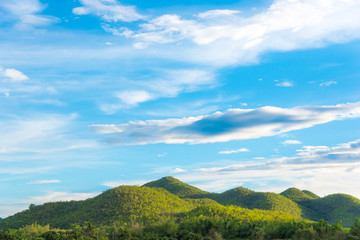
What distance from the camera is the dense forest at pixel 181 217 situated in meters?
38.8

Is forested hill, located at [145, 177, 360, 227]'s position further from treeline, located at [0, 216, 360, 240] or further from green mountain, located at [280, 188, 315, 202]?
treeline, located at [0, 216, 360, 240]

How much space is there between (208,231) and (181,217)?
38.6 feet

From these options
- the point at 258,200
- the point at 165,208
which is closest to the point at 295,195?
the point at 258,200

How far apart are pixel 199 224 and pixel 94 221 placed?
24.5 metres

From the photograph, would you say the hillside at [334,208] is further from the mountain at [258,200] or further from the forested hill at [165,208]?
the mountain at [258,200]

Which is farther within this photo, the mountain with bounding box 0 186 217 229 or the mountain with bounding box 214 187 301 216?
the mountain with bounding box 214 187 301 216

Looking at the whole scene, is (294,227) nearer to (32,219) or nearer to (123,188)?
(123,188)

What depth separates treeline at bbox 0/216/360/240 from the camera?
A: 35.6 metres

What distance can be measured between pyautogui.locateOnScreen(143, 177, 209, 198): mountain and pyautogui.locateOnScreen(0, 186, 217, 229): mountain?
27038 millimetres

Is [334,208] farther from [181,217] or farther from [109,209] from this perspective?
[109,209]

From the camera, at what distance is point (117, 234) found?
38750mm

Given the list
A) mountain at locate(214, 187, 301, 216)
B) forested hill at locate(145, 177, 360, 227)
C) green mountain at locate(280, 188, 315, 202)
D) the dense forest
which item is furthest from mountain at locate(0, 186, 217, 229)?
green mountain at locate(280, 188, 315, 202)

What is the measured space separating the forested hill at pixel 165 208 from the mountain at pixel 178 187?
34cm

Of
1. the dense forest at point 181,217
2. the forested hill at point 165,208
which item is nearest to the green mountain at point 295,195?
the dense forest at point 181,217
